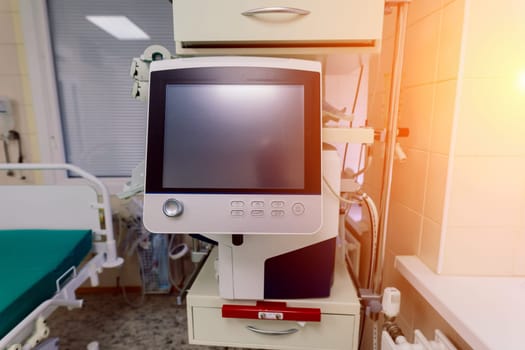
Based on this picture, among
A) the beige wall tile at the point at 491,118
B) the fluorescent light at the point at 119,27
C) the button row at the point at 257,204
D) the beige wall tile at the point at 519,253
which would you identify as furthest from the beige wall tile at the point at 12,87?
the beige wall tile at the point at 519,253

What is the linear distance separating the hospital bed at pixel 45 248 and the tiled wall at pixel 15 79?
67 centimetres

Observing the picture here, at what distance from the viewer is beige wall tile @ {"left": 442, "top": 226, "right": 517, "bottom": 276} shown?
0.85m

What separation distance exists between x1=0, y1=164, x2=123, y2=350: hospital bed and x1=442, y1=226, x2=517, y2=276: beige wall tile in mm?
1389

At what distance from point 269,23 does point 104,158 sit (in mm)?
1983

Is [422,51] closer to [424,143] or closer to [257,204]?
[424,143]

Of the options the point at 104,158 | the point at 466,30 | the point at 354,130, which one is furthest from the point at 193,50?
the point at 104,158

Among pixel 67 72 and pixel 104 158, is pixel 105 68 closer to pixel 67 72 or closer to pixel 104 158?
pixel 67 72

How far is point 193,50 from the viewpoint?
759mm

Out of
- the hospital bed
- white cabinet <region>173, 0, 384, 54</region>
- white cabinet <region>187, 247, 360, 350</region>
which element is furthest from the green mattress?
white cabinet <region>173, 0, 384, 54</region>

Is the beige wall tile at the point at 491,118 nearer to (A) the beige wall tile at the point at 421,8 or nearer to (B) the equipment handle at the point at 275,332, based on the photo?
(A) the beige wall tile at the point at 421,8

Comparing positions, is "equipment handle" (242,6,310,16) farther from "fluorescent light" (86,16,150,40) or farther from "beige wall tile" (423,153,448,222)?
"fluorescent light" (86,16,150,40)

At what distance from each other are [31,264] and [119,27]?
1617 mm

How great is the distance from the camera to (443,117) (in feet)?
2.78

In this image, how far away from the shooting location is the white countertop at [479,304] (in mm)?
651
